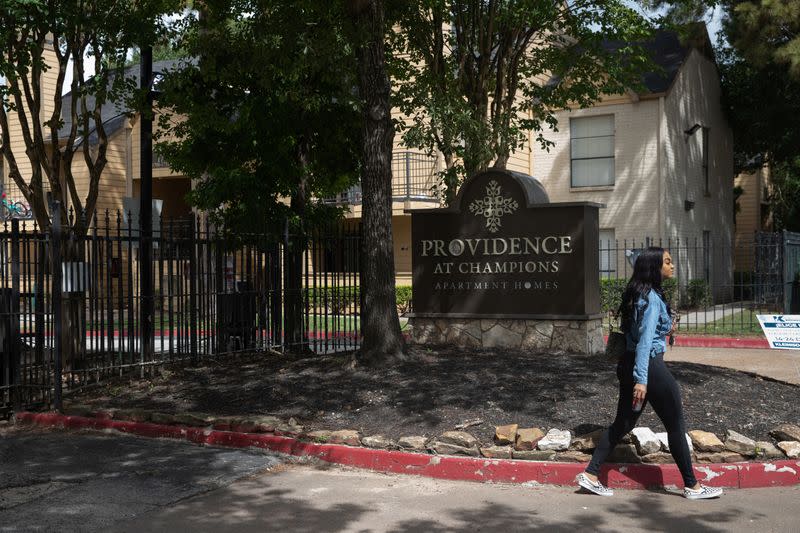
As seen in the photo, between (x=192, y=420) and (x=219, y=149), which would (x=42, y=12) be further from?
(x=192, y=420)

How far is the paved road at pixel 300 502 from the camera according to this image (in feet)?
20.0

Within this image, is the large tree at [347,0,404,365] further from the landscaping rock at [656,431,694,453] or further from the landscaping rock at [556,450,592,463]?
the landscaping rock at [656,431,694,453]

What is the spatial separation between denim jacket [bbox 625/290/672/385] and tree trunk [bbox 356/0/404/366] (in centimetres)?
482

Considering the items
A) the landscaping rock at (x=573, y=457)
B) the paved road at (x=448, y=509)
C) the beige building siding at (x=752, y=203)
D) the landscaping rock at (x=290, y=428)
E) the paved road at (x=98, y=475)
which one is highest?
the beige building siding at (x=752, y=203)

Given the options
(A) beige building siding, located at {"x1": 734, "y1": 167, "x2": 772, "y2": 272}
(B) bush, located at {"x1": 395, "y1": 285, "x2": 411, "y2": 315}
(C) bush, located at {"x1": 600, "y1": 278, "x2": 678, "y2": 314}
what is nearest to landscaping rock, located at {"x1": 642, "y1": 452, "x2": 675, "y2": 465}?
(C) bush, located at {"x1": 600, "y1": 278, "x2": 678, "y2": 314}

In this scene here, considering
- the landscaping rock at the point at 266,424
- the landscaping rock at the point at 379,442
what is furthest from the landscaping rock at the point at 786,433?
the landscaping rock at the point at 266,424

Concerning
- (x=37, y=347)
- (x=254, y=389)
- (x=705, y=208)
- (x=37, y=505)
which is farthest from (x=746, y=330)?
(x=37, y=505)

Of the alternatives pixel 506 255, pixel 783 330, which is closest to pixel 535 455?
pixel 783 330

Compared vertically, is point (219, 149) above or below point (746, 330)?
above

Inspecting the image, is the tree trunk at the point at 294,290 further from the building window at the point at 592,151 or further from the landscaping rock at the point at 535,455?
the building window at the point at 592,151

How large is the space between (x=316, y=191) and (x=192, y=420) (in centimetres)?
821

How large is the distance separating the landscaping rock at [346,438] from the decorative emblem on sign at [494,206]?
5586 mm

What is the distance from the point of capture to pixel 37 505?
21.8 feet

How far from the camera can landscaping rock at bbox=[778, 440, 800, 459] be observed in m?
7.32
